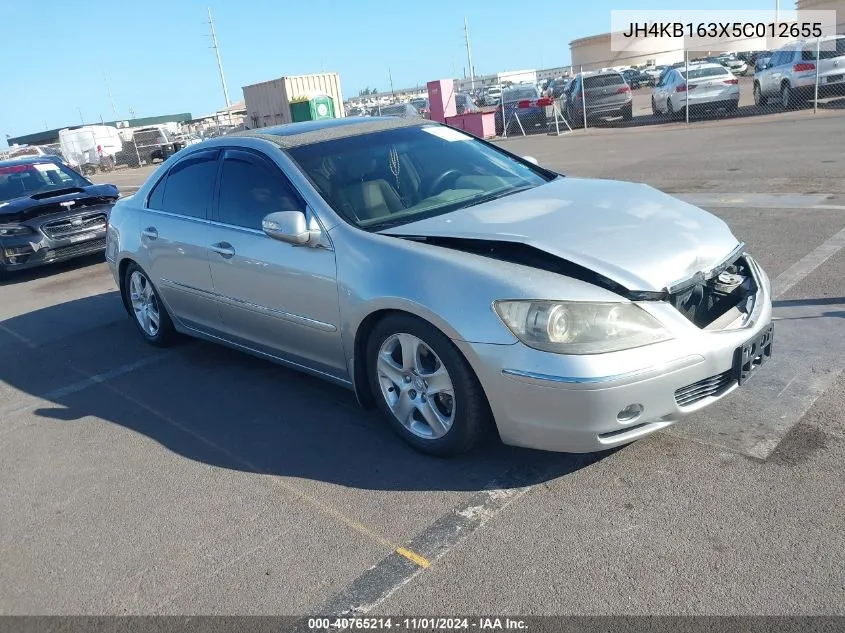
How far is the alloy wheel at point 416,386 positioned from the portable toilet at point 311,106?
24.1m

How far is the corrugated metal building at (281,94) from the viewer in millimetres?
28609

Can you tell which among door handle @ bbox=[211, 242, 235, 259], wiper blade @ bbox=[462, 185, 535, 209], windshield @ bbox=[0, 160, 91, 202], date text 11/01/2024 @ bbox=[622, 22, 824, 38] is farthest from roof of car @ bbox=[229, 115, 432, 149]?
date text 11/01/2024 @ bbox=[622, 22, 824, 38]

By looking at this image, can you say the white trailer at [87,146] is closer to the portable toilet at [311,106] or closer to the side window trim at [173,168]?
the portable toilet at [311,106]

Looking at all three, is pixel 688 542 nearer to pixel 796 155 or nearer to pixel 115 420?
pixel 115 420

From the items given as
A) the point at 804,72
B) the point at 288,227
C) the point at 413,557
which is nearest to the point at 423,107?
the point at 804,72

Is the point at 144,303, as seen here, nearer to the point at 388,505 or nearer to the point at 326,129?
the point at 326,129

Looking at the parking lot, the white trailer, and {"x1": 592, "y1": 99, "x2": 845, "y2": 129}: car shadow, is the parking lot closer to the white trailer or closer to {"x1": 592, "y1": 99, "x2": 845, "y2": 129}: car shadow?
{"x1": 592, "y1": 99, "x2": 845, "y2": 129}: car shadow

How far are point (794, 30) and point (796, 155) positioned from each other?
115ft

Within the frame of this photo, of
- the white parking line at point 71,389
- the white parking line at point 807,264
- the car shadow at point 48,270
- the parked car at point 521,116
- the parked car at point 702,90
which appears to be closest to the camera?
the white parking line at point 71,389

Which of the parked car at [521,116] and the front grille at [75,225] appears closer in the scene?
the front grille at [75,225]

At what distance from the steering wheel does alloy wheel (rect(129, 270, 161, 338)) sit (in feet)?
8.44

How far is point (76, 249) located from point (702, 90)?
1676 cm

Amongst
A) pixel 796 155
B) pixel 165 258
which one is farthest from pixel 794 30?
pixel 165 258

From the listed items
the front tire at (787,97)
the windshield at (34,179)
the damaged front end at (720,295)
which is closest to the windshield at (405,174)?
the damaged front end at (720,295)
